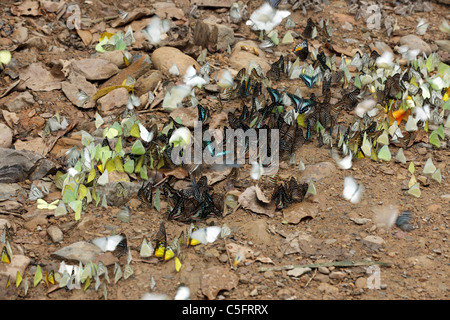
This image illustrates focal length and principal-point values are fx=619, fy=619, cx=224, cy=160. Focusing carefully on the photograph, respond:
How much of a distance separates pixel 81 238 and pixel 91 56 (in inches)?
73.9

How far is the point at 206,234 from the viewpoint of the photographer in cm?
321

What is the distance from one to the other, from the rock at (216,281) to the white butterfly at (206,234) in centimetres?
19

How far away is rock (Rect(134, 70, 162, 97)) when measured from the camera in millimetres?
4298

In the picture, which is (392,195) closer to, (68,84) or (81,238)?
(81,238)

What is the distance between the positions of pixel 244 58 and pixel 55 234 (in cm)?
208

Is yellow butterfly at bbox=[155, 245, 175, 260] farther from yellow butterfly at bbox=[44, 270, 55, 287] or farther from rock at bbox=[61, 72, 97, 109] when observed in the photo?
rock at bbox=[61, 72, 97, 109]

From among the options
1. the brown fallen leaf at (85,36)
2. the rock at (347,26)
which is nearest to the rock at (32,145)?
the brown fallen leaf at (85,36)

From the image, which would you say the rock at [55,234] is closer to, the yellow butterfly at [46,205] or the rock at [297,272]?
the yellow butterfly at [46,205]

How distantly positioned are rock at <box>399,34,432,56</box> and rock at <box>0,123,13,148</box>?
3113 mm

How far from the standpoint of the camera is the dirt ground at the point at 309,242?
9.65 ft

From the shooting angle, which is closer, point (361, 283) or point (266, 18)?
point (361, 283)

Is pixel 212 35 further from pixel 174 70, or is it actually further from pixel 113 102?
pixel 113 102

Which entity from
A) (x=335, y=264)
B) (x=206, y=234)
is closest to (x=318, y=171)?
(x=335, y=264)

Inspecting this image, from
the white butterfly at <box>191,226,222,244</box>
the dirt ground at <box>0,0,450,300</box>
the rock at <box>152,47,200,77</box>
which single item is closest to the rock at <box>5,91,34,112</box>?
the dirt ground at <box>0,0,450,300</box>
